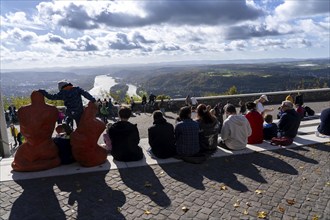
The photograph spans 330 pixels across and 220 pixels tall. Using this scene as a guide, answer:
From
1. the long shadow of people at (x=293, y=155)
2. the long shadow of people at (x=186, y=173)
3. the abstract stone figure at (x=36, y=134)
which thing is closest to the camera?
the long shadow of people at (x=186, y=173)

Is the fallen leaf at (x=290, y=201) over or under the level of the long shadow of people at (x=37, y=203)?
under

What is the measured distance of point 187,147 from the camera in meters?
6.78

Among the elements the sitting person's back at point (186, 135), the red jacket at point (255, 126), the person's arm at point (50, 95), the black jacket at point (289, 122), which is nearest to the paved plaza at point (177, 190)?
the sitting person's back at point (186, 135)

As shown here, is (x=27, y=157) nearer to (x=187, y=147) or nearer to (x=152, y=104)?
(x=187, y=147)

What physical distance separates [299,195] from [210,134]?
8.06 feet

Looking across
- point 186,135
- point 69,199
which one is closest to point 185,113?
point 186,135

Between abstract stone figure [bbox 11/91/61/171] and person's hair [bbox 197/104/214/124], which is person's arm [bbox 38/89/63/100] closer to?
abstract stone figure [bbox 11/91/61/171]

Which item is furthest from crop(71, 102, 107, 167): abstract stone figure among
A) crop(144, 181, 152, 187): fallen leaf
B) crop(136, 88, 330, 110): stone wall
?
crop(136, 88, 330, 110): stone wall

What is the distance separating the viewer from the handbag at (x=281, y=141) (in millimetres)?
7875

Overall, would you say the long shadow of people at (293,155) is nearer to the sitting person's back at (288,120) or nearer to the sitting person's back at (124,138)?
the sitting person's back at (288,120)

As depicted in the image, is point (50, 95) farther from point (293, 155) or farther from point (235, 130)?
point (293, 155)

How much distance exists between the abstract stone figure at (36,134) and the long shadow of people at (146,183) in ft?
5.04

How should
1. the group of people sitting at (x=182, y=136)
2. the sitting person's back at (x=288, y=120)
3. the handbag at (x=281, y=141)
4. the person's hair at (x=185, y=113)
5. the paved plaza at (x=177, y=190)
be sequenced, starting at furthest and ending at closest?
the sitting person's back at (x=288, y=120) → the handbag at (x=281, y=141) → the person's hair at (x=185, y=113) → the group of people sitting at (x=182, y=136) → the paved plaza at (x=177, y=190)

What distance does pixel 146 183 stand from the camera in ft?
18.5
